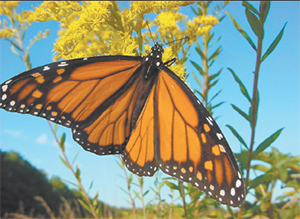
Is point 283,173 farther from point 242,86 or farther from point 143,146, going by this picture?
point 143,146

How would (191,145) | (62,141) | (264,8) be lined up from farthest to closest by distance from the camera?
(62,141)
(264,8)
(191,145)

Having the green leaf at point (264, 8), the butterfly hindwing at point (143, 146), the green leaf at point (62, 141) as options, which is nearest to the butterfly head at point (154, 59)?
the butterfly hindwing at point (143, 146)

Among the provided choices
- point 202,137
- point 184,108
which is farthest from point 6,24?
point 202,137

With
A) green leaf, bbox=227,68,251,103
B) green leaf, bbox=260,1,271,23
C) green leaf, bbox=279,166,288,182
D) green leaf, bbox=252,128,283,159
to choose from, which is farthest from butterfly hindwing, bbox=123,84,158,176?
green leaf, bbox=279,166,288,182

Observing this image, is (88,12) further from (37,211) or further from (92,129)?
(37,211)

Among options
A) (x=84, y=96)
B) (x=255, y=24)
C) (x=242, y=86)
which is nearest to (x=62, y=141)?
(x=84, y=96)

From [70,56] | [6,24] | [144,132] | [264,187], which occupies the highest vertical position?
[6,24]

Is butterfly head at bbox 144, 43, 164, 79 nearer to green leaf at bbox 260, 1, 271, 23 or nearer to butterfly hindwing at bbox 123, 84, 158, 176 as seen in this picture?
butterfly hindwing at bbox 123, 84, 158, 176
